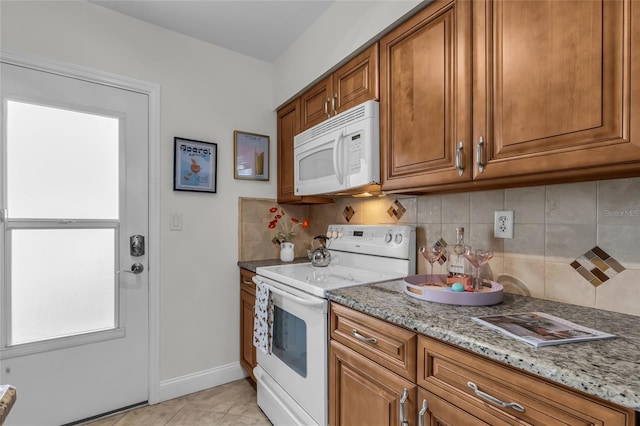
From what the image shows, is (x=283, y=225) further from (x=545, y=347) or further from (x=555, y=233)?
(x=545, y=347)

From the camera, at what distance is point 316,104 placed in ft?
6.70

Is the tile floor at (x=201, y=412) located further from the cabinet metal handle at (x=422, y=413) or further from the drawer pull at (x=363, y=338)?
the cabinet metal handle at (x=422, y=413)

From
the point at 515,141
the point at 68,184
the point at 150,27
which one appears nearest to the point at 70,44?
the point at 150,27

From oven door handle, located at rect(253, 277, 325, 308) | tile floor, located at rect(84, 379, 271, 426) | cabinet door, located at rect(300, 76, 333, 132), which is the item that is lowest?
tile floor, located at rect(84, 379, 271, 426)

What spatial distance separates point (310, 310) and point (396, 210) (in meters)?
0.82

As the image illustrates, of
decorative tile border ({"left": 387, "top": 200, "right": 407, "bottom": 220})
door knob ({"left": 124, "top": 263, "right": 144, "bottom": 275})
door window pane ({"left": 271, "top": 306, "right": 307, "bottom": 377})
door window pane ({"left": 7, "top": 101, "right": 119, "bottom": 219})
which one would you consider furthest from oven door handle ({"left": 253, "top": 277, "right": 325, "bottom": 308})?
door window pane ({"left": 7, "top": 101, "right": 119, "bottom": 219})

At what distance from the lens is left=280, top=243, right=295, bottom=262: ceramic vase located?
2.37 meters

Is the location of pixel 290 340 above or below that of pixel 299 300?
below

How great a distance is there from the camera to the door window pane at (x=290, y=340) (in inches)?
61.3

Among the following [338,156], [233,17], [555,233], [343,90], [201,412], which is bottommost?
[201,412]

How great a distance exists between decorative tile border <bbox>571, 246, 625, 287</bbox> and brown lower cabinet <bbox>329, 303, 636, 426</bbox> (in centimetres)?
64

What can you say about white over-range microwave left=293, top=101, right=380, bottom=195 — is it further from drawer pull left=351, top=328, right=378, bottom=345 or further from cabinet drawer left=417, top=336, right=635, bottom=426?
cabinet drawer left=417, top=336, right=635, bottom=426

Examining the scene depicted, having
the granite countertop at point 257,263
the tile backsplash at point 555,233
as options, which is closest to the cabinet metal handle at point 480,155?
the tile backsplash at point 555,233

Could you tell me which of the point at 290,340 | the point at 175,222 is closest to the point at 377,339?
the point at 290,340
